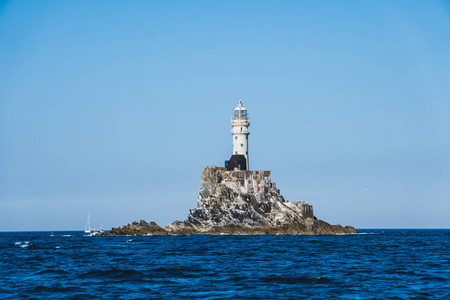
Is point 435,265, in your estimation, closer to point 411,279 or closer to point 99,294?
point 411,279

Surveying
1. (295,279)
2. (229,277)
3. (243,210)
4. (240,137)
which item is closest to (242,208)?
(243,210)

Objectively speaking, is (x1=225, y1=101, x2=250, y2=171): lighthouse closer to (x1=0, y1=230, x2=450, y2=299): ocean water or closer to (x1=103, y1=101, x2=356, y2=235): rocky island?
(x1=103, y1=101, x2=356, y2=235): rocky island

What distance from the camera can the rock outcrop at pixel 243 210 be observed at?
117188mm

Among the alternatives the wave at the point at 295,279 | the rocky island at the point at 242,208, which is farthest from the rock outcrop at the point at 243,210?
the wave at the point at 295,279

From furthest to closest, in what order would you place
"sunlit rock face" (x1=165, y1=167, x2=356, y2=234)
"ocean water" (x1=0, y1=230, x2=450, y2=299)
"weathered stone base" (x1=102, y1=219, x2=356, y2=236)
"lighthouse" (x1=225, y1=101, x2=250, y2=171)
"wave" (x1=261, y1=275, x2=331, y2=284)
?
1. "lighthouse" (x1=225, y1=101, x2=250, y2=171)
2. "sunlit rock face" (x1=165, y1=167, x2=356, y2=234)
3. "weathered stone base" (x1=102, y1=219, x2=356, y2=236)
4. "wave" (x1=261, y1=275, x2=331, y2=284)
5. "ocean water" (x1=0, y1=230, x2=450, y2=299)

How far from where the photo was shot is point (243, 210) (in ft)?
385

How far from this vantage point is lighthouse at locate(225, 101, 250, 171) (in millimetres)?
125062

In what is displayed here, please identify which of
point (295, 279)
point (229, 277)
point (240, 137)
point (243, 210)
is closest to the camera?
point (295, 279)

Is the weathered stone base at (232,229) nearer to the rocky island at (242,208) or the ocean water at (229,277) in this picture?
the rocky island at (242,208)

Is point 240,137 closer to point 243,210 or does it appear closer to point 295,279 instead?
point 243,210

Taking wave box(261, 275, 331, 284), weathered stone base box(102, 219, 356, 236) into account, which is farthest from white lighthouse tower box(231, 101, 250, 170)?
wave box(261, 275, 331, 284)

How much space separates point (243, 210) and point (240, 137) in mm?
17521

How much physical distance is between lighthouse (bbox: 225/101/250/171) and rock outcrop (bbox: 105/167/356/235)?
12.1 ft

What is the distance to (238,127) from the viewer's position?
5020 inches
